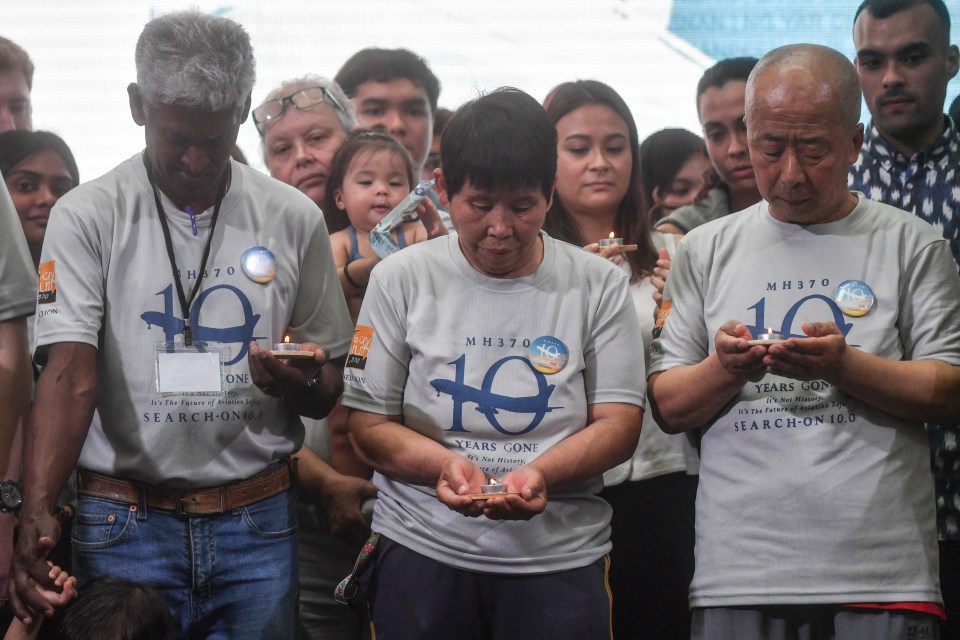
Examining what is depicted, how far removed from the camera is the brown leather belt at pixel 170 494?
96.4 inches

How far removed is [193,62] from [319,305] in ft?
2.05

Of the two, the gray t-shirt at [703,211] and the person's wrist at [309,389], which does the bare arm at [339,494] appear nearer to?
the person's wrist at [309,389]

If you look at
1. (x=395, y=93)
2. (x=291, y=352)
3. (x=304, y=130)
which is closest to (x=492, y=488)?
(x=291, y=352)

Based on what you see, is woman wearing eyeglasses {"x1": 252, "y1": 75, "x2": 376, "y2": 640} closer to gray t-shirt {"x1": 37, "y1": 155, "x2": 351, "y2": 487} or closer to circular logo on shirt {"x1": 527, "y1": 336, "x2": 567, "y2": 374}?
gray t-shirt {"x1": 37, "y1": 155, "x2": 351, "y2": 487}

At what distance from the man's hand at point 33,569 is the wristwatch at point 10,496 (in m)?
0.08

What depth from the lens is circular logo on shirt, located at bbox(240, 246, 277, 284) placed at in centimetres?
256

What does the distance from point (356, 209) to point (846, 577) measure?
6.18 feet

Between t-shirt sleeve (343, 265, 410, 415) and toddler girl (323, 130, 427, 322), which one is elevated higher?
toddler girl (323, 130, 427, 322)

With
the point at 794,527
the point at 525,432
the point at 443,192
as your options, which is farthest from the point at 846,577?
the point at 443,192

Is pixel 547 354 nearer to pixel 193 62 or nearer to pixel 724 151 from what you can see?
pixel 193 62

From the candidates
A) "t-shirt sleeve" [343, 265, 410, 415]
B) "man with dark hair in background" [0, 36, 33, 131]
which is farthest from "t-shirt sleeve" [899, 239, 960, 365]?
"man with dark hair in background" [0, 36, 33, 131]

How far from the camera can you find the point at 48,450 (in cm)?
232

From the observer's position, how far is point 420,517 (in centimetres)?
231

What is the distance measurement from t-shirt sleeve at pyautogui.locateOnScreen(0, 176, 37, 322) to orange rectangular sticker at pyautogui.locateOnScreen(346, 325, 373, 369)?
2.41ft
